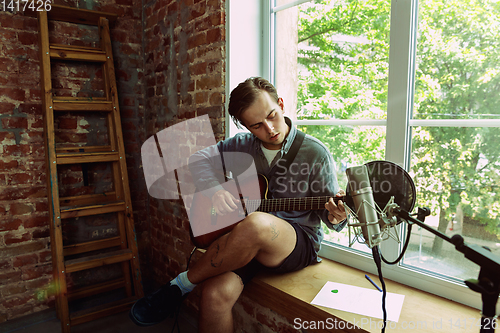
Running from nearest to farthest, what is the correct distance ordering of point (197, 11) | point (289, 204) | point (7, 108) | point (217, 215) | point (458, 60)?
1. point (458, 60)
2. point (289, 204)
3. point (217, 215)
4. point (197, 11)
5. point (7, 108)

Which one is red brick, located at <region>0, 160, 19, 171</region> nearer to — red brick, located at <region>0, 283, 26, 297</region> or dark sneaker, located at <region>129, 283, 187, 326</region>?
red brick, located at <region>0, 283, 26, 297</region>

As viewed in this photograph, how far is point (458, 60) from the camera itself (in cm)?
114

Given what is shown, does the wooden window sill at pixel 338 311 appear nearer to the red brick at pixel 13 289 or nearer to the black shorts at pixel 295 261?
the black shorts at pixel 295 261

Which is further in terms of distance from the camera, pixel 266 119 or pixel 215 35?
pixel 215 35

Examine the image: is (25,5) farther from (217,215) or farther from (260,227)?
(260,227)

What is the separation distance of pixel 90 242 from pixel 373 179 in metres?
1.97

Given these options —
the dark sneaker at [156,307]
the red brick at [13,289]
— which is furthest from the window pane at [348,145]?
the red brick at [13,289]

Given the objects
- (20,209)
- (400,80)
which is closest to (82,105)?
(20,209)

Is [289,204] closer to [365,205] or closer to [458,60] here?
[365,205]

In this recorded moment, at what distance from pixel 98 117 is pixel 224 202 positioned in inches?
54.6

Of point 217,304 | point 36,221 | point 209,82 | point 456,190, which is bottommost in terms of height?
point 217,304

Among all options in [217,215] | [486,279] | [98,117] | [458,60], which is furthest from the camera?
[98,117]

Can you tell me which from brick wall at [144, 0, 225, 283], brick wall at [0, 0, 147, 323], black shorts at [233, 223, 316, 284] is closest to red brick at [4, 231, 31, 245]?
brick wall at [0, 0, 147, 323]

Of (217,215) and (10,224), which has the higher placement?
(217,215)
